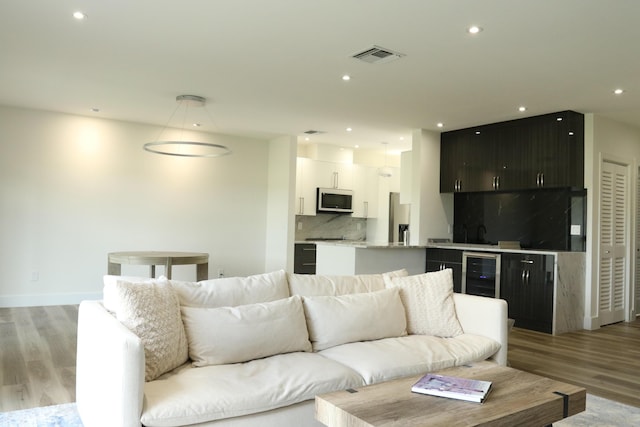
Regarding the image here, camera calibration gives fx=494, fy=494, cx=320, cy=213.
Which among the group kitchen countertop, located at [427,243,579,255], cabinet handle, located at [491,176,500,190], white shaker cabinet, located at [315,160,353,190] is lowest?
kitchen countertop, located at [427,243,579,255]

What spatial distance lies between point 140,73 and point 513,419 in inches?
A: 168

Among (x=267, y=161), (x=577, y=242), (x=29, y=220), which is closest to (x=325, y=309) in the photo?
(x=577, y=242)

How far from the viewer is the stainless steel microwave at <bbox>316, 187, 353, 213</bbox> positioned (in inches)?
327

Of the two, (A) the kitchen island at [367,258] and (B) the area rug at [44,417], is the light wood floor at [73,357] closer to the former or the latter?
(B) the area rug at [44,417]

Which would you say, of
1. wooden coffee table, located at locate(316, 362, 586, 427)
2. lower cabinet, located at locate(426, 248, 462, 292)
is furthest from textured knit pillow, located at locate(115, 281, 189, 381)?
lower cabinet, located at locate(426, 248, 462, 292)

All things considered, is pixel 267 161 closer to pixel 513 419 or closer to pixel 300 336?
pixel 300 336

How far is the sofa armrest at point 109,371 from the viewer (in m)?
1.84

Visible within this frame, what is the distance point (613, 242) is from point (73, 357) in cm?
597

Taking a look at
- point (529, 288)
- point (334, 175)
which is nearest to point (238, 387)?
point (529, 288)

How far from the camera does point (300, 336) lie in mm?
2699

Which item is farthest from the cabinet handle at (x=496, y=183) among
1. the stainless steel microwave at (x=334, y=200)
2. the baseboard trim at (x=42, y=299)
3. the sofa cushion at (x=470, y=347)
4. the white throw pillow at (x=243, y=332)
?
the baseboard trim at (x=42, y=299)

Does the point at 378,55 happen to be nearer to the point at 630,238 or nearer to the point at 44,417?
the point at 44,417

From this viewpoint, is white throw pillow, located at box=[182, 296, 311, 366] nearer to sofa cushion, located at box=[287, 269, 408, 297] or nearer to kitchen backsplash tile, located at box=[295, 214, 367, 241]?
sofa cushion, located at box=[287, 269, 408, 297]

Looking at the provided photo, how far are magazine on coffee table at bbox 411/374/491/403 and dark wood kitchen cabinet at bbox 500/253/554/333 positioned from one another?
382cm
